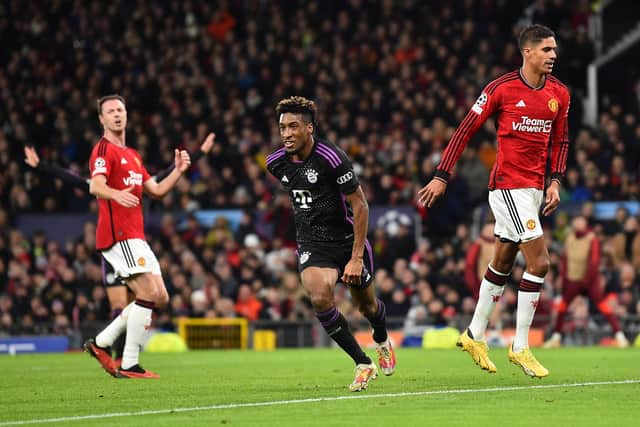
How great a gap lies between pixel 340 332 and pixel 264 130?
17873mm

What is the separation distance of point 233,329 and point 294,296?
1464mm

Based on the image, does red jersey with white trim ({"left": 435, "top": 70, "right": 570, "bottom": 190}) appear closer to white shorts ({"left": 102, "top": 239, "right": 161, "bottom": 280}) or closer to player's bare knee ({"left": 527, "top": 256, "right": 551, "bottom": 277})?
player's bare knee ({"left": 527, "top": 256, "right": 551, "bottom": 277})

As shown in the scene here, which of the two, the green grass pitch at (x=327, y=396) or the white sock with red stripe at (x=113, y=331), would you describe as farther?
the white sock with red stripe at (x=113, y=331)

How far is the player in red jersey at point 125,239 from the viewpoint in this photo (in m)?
11.9

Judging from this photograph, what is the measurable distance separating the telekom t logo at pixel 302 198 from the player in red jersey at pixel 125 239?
217 cm

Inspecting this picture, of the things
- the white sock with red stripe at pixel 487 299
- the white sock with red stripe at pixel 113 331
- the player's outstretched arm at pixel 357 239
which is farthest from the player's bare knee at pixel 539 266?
the white sock with red stripe at pixel 113 331

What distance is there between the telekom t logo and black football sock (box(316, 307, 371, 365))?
2.89 feet

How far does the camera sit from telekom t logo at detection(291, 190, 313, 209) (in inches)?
398

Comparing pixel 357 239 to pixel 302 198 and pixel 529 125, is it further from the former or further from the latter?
pixel 529 125

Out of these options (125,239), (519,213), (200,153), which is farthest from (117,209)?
(519,213)

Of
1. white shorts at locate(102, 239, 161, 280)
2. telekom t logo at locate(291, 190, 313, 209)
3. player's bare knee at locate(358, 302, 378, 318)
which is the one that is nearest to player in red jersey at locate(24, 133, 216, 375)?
white shorts at locate(102, 239, 161, 280)

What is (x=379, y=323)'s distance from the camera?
10867mm

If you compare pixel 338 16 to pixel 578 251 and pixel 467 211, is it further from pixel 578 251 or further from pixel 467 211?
pixel 578 251

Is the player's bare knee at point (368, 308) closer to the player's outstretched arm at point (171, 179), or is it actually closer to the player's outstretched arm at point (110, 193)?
the player's outstretched arm at point (110, 193)
